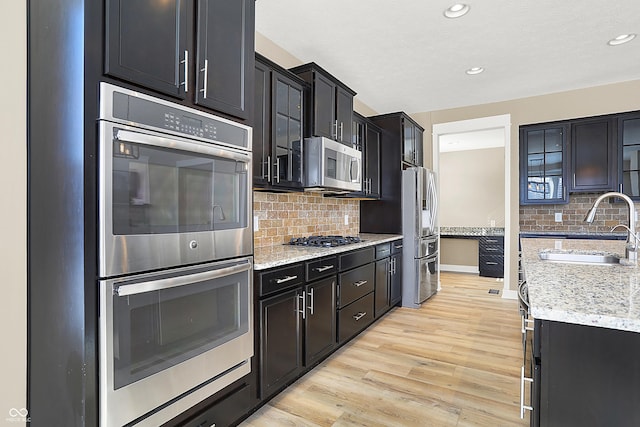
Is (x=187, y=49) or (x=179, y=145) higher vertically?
(x=187, y=49)

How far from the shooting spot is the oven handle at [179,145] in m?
1.21

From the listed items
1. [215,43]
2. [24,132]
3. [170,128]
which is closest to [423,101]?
[215,43]

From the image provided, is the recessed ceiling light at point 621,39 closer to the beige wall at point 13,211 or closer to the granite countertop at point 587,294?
the granite countertop at point 587,294

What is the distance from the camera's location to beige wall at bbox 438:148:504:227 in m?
6.83

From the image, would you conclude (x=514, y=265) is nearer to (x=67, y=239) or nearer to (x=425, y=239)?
(x=425, y=239)

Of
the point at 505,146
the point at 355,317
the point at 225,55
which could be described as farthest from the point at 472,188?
the point at 225,55

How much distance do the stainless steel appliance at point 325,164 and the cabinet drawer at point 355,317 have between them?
1.06 metres

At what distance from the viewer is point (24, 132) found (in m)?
1.24

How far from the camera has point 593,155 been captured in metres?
4.21

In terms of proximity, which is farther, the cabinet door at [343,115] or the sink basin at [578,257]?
the cabinet door at [343,115]

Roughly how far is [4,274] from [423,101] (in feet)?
15.3

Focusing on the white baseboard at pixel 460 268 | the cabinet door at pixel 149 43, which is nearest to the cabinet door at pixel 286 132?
the cabinet door at pixel 149 43

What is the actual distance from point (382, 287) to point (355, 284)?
718 mm

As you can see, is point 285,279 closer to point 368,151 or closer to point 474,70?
point 368,151
